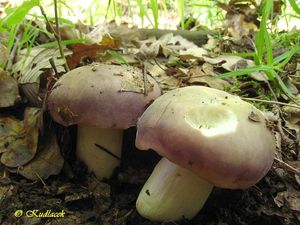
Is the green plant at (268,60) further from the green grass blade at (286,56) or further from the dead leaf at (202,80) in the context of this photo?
the dead leaf at (202,80)

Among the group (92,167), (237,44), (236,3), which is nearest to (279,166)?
(92,167)

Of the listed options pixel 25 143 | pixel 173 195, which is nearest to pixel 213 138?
pixel 173 195

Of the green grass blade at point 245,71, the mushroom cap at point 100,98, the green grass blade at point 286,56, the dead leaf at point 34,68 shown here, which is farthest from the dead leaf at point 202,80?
the dead leaf at point 34,68


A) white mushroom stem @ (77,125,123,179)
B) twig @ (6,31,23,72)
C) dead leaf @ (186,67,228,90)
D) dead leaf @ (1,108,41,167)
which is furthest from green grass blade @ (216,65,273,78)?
twig @ (6,31,23,72)

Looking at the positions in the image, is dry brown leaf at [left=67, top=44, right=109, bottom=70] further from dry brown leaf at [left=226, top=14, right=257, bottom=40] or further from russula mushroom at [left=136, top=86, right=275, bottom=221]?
dry brown leaf at [left=226, top=14, right=257, bottom=40]
